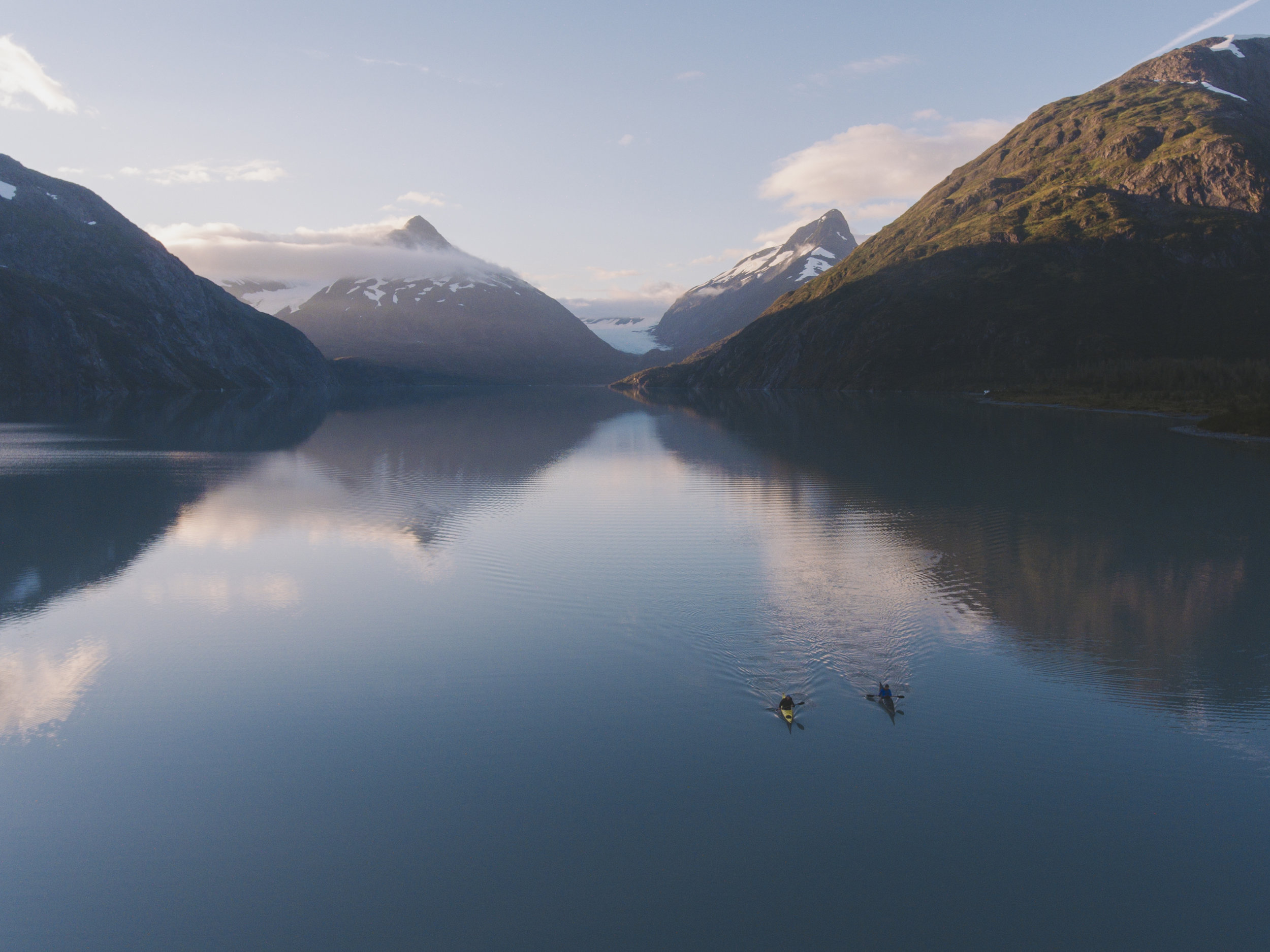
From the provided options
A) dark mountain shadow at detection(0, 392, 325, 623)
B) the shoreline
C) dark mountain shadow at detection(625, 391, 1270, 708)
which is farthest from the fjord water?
the shoreline

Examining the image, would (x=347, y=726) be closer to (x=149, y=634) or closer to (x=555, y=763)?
(x=555, y=763)

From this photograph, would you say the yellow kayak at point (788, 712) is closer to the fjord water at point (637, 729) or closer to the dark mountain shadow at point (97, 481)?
the fjord water at point (637, 729)

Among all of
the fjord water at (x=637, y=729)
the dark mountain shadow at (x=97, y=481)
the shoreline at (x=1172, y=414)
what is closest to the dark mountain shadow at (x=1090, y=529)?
the fjord water at (x=637, y=729)

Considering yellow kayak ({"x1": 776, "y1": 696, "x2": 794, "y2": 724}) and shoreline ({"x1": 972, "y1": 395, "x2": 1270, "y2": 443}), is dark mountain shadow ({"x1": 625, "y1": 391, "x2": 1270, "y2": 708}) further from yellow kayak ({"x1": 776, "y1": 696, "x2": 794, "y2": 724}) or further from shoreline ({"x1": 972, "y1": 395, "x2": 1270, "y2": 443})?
yellow kayak ({"x1": 776, "y1": 696, "x2": 794, "y2": 724})

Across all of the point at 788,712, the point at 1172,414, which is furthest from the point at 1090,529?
the point at 1172,414

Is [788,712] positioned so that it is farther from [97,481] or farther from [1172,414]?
[1172,414]

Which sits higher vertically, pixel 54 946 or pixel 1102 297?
pixel 1102 297

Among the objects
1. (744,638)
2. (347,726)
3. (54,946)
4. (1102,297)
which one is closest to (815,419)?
(744,638)
